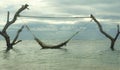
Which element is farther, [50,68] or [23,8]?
[23,8]

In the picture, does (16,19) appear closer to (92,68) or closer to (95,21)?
(95,21)

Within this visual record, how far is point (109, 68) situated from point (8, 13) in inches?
759

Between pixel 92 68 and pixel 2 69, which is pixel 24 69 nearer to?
pixel 2 69

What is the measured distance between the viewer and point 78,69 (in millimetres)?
25844

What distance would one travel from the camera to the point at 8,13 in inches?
1671

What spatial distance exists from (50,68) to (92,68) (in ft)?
10.2

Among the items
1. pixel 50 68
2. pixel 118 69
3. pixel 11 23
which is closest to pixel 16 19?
pixel 11 23

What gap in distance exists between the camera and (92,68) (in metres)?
26.3

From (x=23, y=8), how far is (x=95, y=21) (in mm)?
8477

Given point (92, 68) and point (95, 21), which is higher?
point (92, 68)

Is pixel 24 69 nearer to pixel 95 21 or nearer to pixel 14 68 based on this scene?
pixel 14 68

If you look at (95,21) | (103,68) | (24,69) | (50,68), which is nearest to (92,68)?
(103,68)

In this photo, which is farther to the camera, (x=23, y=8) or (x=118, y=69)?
(x=23, y=8)

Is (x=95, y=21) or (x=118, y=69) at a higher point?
(x=118, y=69)
